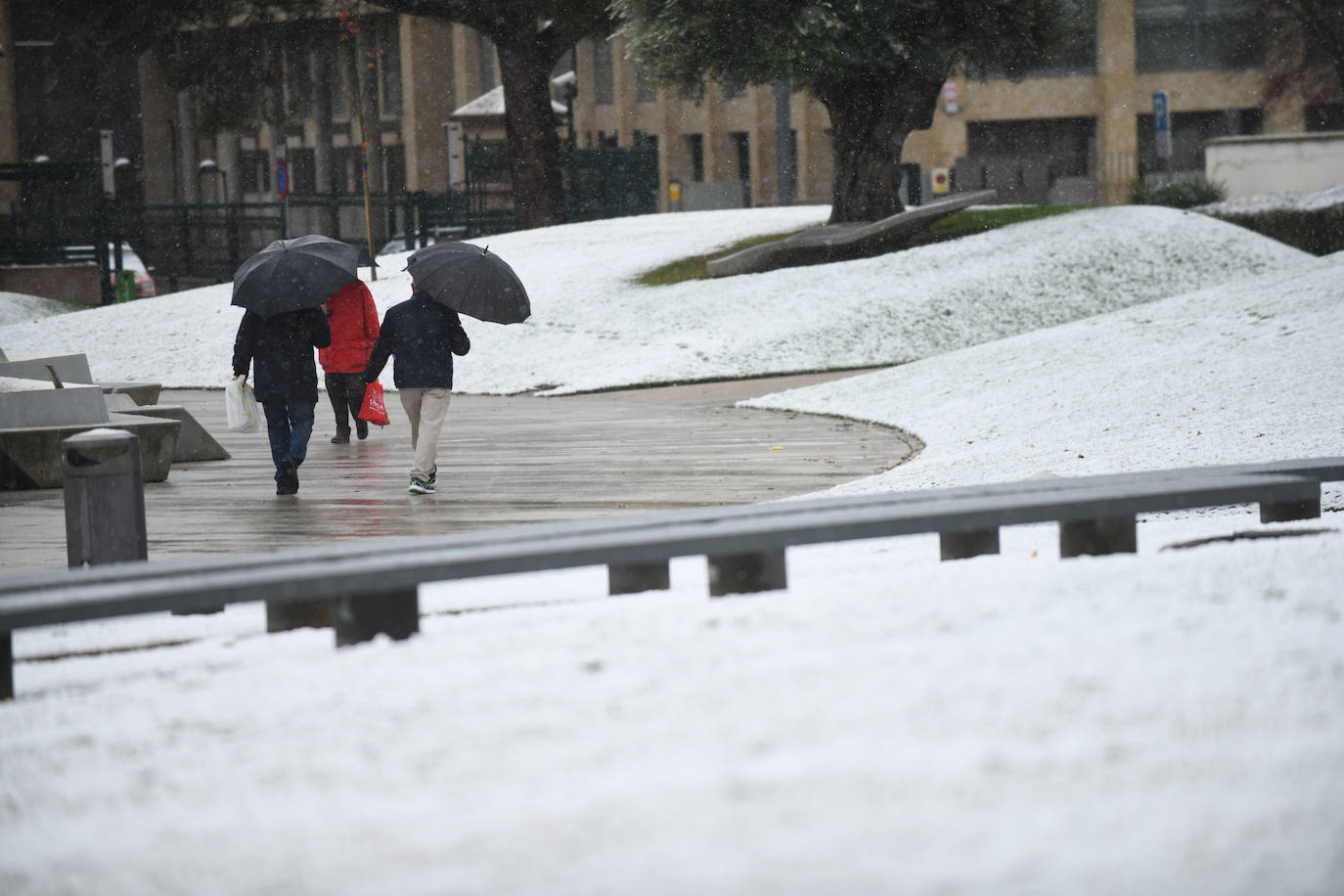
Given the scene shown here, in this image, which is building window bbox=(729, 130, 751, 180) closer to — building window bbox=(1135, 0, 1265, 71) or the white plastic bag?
building window bbox=(1135, 0, 1265, 71)

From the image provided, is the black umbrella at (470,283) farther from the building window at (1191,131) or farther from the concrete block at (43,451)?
the building window at (1191,131)

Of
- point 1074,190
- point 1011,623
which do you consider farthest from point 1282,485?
point 1074,190

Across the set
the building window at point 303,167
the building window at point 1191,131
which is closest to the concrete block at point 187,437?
the building window at point 1191,131

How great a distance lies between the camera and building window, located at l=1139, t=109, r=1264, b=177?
193 ft

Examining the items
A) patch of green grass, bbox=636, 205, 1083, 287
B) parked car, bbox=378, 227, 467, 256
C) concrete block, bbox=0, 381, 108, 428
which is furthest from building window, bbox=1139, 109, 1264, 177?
concrete block, bbox=0, 381, 108, 428

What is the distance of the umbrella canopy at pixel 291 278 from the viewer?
10281mm

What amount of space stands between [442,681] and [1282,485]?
3.56 meters

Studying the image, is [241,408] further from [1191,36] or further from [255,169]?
[255,169]

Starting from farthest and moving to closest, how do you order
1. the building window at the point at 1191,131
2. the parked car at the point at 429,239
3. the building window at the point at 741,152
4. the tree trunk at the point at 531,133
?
the building window at the point at 741,152
the building window at the point at 1191,131
the parked car at the point at 429,239
the tree trunk at the point at 531,133

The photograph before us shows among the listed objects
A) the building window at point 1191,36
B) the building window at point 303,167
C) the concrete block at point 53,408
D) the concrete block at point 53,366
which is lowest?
the concrete block at point 53,408

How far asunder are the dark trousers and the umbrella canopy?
271 centimetres

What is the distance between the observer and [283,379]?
1045 centimetres

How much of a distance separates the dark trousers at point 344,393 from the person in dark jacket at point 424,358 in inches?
127

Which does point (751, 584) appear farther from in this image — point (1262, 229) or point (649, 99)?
point (649, 99)
